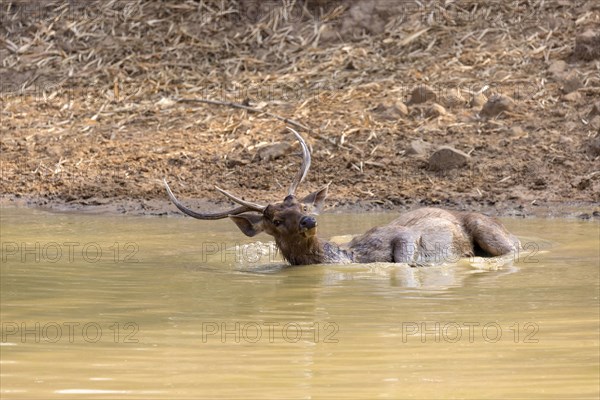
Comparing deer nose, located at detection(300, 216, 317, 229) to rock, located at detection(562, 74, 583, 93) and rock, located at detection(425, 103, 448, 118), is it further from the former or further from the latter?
rock, located at detection(562, 74, 583, 93)

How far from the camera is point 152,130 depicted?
16.4m

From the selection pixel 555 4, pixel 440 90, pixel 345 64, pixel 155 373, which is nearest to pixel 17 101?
pixel 345 64

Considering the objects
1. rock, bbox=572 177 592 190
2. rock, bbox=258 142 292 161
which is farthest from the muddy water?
rock, bbox=258 142 292 161

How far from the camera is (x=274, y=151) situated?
14.9 m

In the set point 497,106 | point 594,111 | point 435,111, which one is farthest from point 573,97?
point 435,111

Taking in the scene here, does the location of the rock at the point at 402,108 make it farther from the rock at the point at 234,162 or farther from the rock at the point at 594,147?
the rock at the point at 594,147

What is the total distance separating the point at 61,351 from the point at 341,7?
13228 millimetres

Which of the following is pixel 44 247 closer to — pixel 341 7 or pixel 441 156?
pixel 441 156

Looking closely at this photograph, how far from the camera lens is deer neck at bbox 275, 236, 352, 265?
34.4ft

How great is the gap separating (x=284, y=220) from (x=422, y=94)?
231 inches

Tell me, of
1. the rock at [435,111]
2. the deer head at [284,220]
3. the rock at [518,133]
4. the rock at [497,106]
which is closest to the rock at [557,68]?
the rock at [497,106]

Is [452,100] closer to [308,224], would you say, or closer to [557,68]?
[557,68]

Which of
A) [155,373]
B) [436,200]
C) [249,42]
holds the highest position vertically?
[249,42]

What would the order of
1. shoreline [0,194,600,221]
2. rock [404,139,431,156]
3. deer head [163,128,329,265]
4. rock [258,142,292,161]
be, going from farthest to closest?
rock [258,142,292,161], rock [404,139,431,156], shoreline [0,194,600,221], deer head [163,128,329,265]
